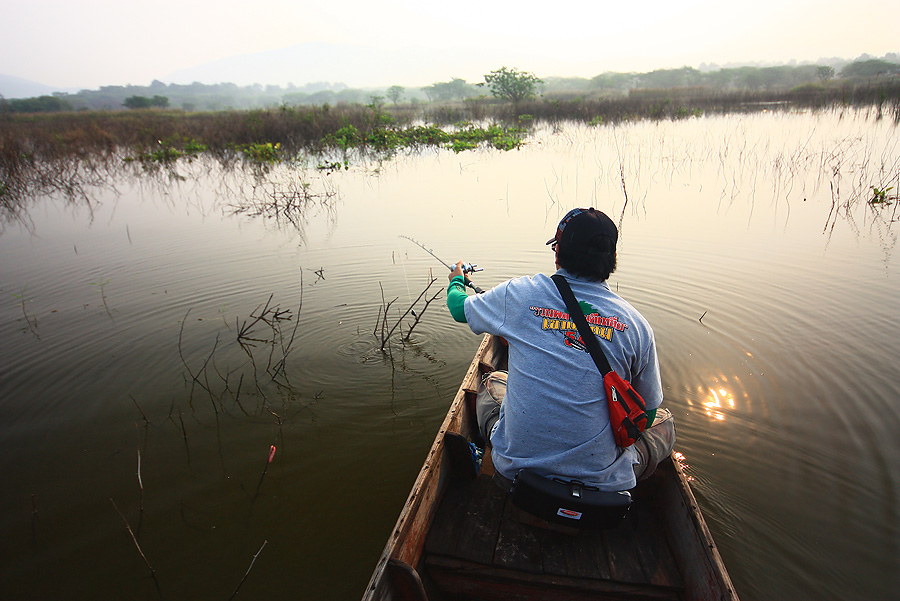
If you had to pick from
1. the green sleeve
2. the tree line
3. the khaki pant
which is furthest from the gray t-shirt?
the tree line

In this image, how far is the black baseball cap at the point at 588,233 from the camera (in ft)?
6.36

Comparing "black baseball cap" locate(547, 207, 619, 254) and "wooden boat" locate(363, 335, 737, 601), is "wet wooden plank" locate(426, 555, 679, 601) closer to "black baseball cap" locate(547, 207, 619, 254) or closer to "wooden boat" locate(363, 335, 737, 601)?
"wooden boat" locate(363, 335, 737, 601)

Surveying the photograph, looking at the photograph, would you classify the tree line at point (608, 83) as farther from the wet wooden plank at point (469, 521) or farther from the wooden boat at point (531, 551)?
the wooden boat at point (531, 551)

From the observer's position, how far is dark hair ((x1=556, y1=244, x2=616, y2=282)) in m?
1.94

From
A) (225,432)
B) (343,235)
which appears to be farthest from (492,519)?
(343,235)

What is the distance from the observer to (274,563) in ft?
8.41

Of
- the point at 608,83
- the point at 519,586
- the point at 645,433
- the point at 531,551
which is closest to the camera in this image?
the point at 519,586

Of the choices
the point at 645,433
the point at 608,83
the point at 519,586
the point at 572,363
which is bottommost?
the point at 519,586

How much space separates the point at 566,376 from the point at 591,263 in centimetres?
47

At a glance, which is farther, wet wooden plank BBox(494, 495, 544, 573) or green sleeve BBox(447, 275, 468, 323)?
green sleeve BBox(447, 275, 468, 323)

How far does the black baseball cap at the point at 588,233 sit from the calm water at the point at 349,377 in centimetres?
190

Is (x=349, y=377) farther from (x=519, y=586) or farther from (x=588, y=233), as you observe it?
(x=588, y=233)

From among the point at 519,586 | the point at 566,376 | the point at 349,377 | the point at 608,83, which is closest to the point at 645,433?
the point at 566,376

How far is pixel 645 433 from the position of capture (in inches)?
91.4
